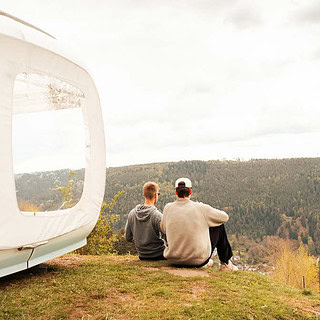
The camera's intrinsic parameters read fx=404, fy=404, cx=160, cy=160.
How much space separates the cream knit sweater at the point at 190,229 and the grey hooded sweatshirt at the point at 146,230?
0.40 metres

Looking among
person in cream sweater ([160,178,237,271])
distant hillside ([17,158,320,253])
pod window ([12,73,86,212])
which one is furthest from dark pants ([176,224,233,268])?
distant hillside ([17,158,320,253])

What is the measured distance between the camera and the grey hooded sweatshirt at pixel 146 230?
5.95 meters

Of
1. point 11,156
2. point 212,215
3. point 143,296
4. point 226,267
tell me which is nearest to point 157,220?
point 212,215

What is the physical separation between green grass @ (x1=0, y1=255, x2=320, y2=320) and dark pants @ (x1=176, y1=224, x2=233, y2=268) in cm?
25

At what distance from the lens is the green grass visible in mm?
3760

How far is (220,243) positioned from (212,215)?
53 centimetres

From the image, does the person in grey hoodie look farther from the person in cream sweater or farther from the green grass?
the green grass

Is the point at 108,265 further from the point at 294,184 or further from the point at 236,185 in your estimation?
the point at 294,184

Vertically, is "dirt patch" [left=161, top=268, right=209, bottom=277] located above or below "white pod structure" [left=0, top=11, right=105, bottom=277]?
below

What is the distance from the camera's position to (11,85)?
4.10 m

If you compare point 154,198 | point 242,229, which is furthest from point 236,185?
point 154,198

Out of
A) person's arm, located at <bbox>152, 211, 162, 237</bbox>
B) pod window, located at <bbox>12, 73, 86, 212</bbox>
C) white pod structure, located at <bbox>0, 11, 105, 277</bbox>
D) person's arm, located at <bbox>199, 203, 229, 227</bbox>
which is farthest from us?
person's arm, located at <bbox>152, 211, 162, 237</bbox>

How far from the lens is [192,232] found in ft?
17.7

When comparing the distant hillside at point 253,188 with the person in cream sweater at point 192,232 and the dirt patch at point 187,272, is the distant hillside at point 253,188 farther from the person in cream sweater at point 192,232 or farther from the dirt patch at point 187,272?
the dirt patch at point 187,272
